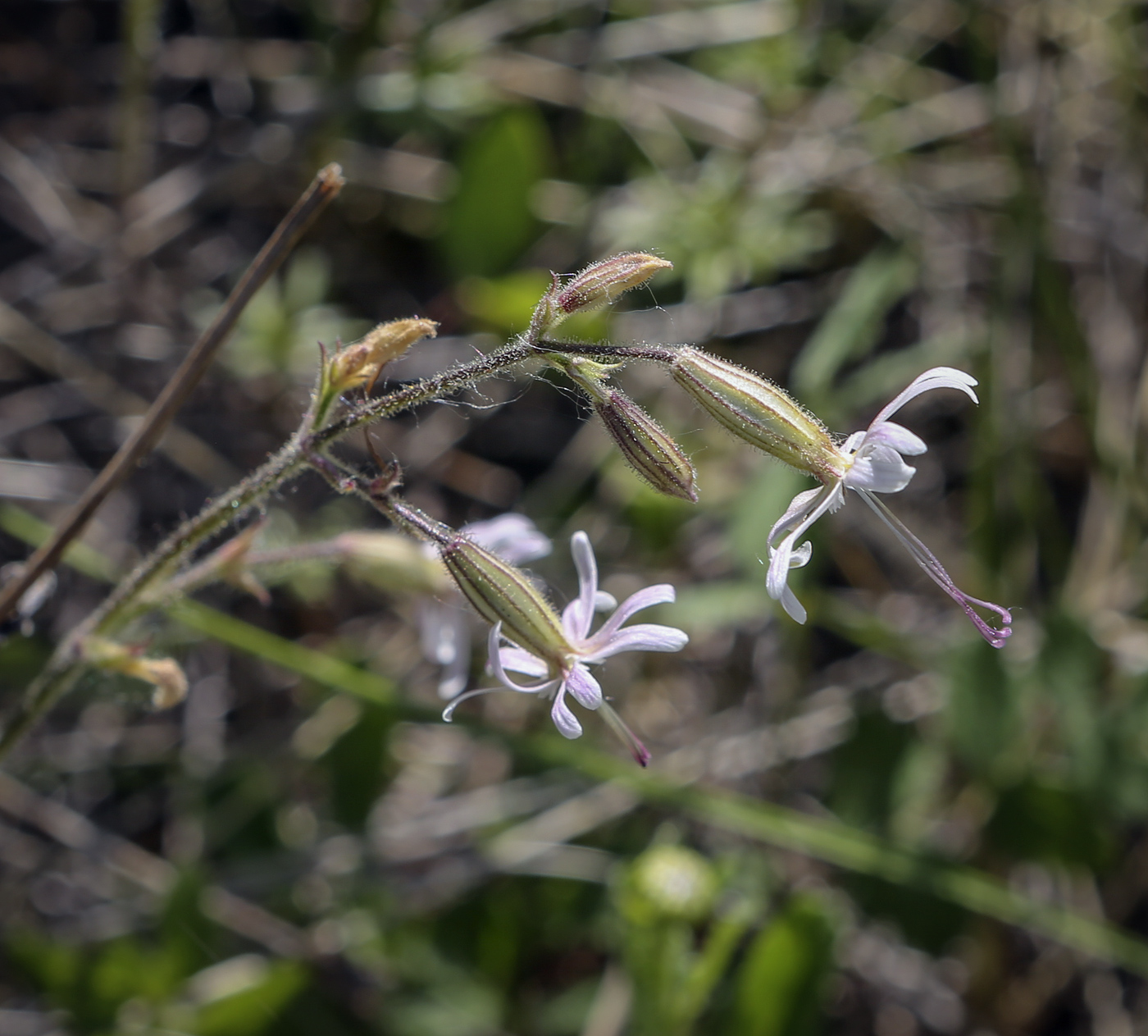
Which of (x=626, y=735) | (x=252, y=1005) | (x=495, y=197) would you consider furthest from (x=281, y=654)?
(x=495, y=197)

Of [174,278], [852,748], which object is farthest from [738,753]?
[174,278]

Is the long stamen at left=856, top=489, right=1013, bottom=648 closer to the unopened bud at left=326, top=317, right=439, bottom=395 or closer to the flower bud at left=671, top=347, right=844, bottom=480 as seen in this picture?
the flower bud at left=671, top=347, right=844, bottom=480

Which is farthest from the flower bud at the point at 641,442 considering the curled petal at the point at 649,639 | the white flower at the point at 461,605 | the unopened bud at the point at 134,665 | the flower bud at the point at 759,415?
the unopened bud at the point at 134,665

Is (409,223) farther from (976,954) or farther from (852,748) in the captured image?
(976,954)

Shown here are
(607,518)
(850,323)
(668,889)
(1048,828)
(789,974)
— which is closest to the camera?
(668,889)

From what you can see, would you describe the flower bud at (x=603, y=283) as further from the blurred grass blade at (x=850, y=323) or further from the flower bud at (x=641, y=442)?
the blurred grass blade at (x=850, y=323)

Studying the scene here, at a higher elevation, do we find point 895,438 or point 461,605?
point 895,438

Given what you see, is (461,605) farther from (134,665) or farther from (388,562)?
(134,665)
